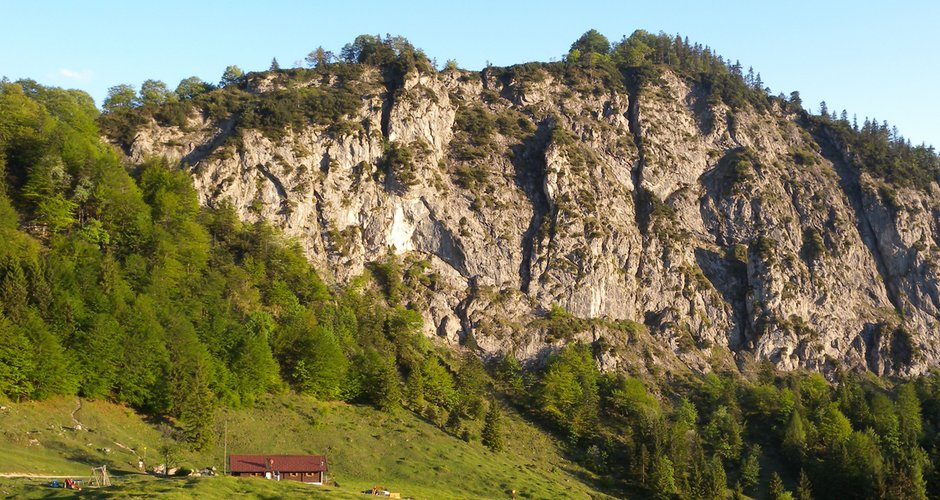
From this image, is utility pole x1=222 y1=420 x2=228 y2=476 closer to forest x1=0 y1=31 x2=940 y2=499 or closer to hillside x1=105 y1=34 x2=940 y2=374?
forest x1=0 y1=31 x2=940 y2=499

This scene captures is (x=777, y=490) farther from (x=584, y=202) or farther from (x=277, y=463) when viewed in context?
(x=584, y=202)

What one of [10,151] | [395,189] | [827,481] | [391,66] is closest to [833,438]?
[827,481]

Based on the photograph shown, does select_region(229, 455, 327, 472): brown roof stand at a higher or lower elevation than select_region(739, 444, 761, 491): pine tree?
higher

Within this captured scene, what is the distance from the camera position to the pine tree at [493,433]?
99.4 metres

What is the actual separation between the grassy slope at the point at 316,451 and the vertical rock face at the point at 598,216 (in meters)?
33.6

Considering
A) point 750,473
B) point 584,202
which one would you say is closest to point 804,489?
point 750,473

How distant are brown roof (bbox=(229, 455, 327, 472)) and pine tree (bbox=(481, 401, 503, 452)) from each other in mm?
26317

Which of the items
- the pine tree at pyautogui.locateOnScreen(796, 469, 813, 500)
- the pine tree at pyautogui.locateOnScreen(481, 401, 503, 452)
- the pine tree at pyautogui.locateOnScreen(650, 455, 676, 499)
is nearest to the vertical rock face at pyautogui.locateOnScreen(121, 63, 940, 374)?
the pine tree at pyautogui.locateOnScreen(481, 401, 503, 452)

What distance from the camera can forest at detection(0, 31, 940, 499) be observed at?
283 ft

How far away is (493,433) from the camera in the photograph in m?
99.9

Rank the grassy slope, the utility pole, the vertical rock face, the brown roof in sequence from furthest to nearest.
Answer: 1. the vertical rock face
2. the utility pole
3. the brown roof
4. the grassy slope

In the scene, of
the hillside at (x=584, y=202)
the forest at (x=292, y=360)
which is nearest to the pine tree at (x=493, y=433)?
the forest at (x=292, y=360)

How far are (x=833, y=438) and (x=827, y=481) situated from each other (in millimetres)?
9570

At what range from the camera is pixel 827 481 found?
10744cm
